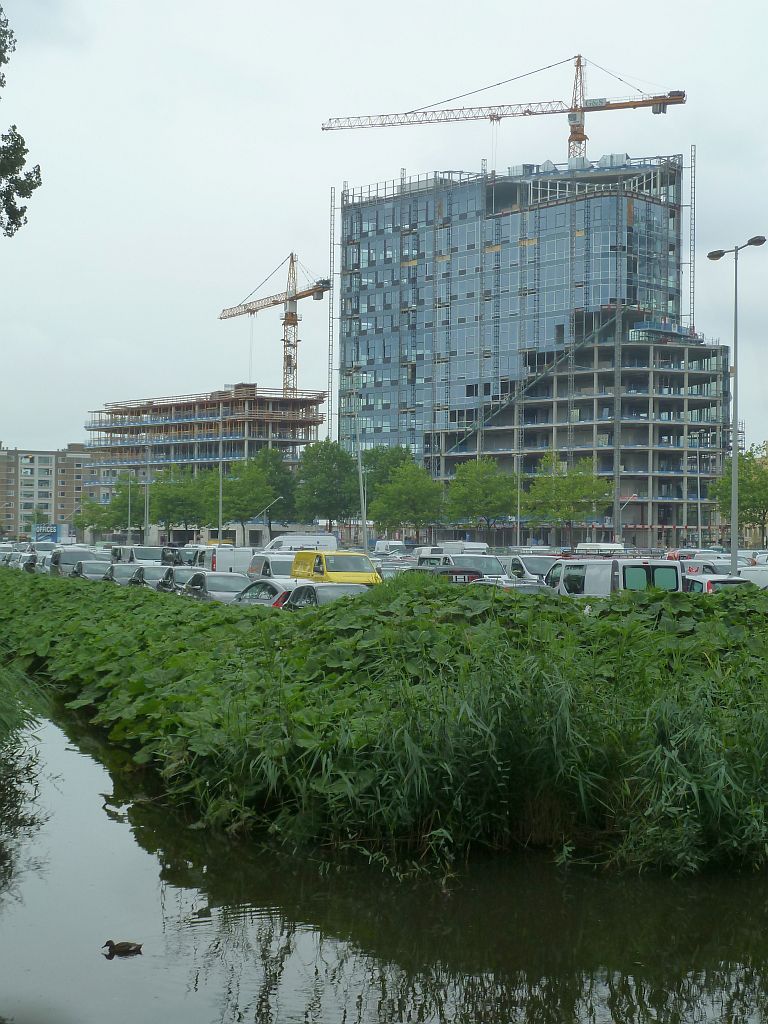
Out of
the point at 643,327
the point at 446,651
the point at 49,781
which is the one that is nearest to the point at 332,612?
the point at 446,651

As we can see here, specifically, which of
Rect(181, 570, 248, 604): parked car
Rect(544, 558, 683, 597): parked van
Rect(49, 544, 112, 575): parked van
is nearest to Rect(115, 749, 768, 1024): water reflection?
Rect(544, 558, 683, 597): parked van

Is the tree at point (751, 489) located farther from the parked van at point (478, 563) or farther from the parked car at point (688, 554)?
the parked van at point (478, 563)

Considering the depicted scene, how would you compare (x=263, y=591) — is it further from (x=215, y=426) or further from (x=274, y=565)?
(x=215, y=426)

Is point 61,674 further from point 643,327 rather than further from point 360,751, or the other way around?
point 643,327

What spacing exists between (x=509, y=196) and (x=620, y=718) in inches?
4707

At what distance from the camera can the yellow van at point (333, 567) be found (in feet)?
85.5

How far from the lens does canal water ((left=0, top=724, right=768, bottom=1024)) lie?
4.86m

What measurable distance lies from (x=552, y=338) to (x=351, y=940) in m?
110

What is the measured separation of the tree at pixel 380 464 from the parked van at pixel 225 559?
57916mm

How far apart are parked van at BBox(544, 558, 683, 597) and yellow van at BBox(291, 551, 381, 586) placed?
4918 millimetres

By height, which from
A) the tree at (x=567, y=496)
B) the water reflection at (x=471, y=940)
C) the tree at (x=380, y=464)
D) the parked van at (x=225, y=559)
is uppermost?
the tree at (x=380, y=464)

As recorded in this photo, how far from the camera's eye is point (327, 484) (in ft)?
337

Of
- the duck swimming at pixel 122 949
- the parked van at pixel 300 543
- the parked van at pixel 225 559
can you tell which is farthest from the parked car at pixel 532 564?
the duck swimming at pixel 122 949

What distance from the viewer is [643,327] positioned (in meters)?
109
